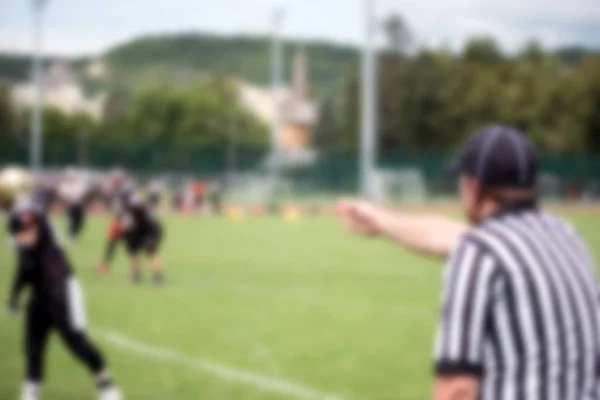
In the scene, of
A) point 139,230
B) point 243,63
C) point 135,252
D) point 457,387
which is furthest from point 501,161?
point 243,63

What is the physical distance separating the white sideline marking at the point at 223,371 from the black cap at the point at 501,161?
5357 millimetres

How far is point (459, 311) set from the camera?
269 cm

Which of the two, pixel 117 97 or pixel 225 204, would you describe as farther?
pixel 117 97

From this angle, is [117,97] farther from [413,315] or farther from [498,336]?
[498,336]

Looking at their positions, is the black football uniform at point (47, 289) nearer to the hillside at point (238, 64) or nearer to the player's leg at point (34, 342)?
the player's leg at point (34, 342)

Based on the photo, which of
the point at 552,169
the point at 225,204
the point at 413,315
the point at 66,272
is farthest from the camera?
the point at 552,169

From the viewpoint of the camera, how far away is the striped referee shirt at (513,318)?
268 centimetres

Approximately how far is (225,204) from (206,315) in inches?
1194

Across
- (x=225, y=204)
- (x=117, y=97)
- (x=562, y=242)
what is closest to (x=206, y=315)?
(x=562, y=242)

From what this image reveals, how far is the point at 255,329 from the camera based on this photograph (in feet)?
36.9

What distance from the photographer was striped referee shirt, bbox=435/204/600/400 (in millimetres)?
2684

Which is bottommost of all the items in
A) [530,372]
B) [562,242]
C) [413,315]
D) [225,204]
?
[225,204]

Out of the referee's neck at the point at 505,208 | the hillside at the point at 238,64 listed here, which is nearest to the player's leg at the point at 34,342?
the referee's neck at the point at 505,208

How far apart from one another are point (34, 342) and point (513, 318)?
200 inches
